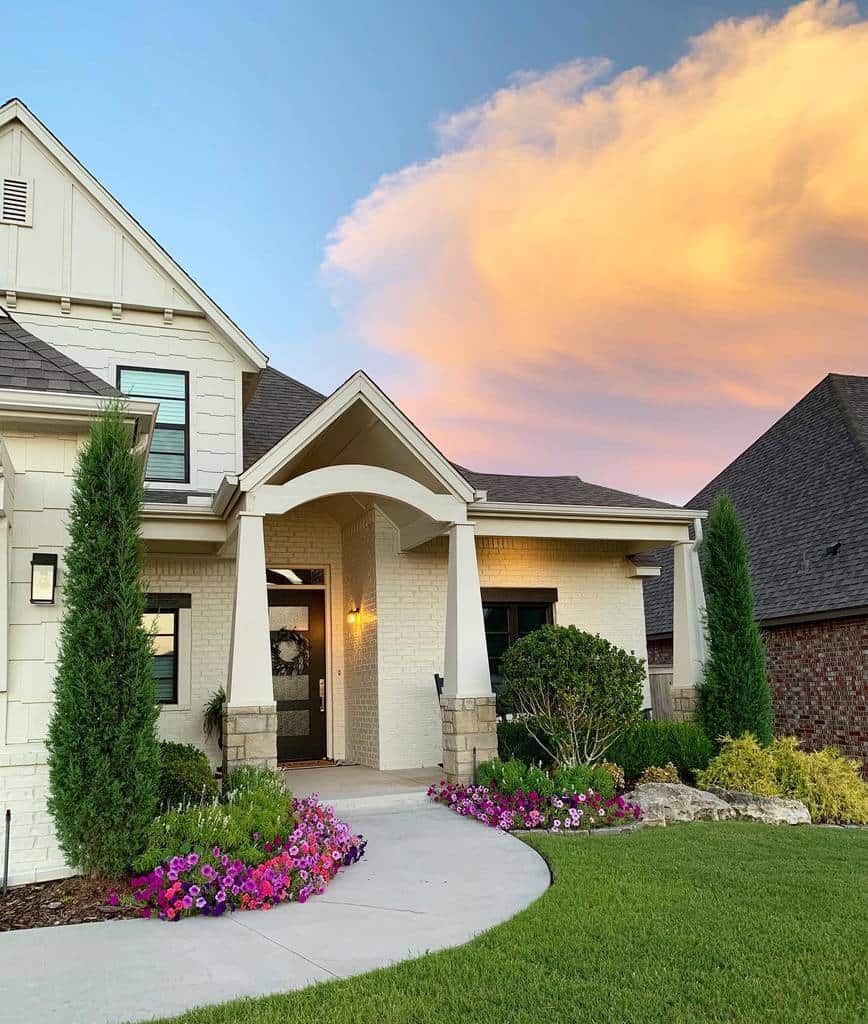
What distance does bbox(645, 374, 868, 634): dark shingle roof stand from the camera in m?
13.9

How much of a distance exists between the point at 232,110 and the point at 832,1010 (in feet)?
46.0

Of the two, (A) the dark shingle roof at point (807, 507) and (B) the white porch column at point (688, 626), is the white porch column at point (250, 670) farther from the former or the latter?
(A) the dark shingle roof at point (807, 507)

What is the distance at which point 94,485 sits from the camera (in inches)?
245

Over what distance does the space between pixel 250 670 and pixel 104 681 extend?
7.53 feet

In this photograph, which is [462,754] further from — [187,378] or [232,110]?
[232,110]

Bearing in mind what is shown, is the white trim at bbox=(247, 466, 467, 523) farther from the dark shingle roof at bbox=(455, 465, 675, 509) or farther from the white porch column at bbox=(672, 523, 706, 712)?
the white porch column at bbox=(672, 523, 706, 712)

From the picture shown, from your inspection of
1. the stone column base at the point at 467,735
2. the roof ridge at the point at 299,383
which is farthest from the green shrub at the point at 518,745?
the roof ridge at the point at 299,383

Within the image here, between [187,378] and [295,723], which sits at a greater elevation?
[187,378]

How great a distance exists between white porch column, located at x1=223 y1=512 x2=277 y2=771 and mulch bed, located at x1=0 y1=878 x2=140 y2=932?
6.96ft

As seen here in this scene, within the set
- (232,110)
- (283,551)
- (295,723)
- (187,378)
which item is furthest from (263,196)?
(295,723)

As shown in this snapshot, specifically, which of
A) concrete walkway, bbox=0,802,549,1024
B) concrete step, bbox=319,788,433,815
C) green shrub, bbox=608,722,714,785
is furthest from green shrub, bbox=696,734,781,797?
concrete walkway, bbox=0,802,549,1024

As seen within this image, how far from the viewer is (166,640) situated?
1070 centimetres

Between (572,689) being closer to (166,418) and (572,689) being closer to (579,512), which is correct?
(579,512)

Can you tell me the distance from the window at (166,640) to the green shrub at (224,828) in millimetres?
4112
